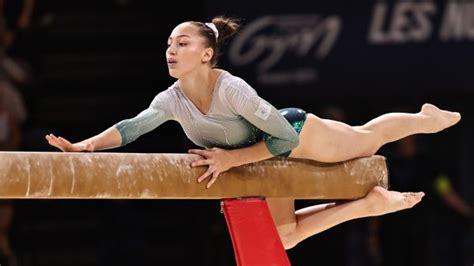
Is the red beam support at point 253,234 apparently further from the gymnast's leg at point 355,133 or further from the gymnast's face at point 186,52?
the gymnast's face at point 186,52

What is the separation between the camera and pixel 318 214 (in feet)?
14.6

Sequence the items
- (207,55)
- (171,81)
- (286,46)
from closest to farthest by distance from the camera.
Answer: (207,55) → (286,46) → (171,81)

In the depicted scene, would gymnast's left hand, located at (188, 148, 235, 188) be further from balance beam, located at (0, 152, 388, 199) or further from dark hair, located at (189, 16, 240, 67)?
dark hair, located at (189, 16, 240, 67)

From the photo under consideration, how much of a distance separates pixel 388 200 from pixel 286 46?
8.94ft

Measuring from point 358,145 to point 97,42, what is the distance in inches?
138

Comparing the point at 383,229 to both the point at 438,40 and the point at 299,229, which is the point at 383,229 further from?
the point at 299,229

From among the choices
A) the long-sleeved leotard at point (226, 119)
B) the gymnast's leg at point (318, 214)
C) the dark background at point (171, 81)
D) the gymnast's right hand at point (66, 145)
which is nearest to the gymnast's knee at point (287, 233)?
the gymnast's leg at point (318, 214)

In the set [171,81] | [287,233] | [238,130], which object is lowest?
[287,233]

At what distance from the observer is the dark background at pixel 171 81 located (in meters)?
6.82

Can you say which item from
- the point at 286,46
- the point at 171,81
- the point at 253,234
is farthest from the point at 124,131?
the point at 171,81

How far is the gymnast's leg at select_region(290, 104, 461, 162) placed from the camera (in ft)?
14.1

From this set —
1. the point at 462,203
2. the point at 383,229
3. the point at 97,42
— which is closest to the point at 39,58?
the point at 97,42

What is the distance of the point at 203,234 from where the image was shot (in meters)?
7.18

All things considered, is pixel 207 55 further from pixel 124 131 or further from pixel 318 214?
pixel 318 214
